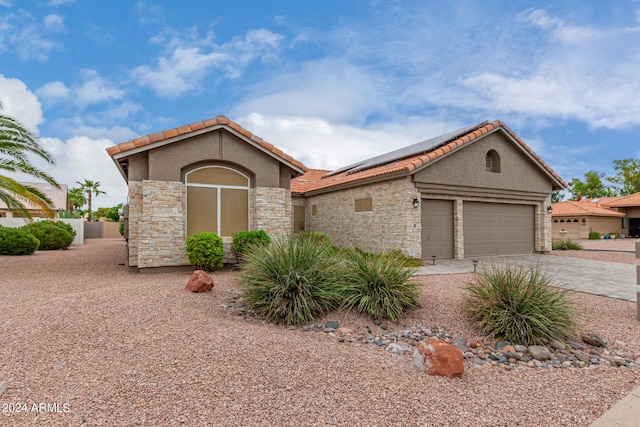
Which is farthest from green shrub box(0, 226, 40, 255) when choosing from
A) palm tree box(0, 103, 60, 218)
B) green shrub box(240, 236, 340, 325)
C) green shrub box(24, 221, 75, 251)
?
green shrub box(240, 236, 340, 325)

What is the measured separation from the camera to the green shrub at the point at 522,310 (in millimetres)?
4824

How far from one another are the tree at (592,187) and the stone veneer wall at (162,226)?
5191cm

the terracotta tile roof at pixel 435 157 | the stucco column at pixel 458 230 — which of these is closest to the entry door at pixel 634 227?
the terracotta tile roof at pixel 435 157

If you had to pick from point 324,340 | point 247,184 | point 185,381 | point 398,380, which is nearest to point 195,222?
point 247,184

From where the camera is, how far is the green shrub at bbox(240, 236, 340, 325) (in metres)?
5.51

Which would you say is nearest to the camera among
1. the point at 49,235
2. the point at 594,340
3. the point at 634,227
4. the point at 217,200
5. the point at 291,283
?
the point at 594,340

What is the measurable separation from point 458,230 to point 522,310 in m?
8.65

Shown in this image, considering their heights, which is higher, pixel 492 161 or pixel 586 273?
pixel 492 161

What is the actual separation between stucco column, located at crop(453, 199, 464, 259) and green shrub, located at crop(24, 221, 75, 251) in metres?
19.6

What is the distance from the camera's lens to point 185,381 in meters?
3.18

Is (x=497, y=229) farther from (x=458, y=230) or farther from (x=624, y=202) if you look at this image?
(x=624, y=202)

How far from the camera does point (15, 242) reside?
47.7 feet

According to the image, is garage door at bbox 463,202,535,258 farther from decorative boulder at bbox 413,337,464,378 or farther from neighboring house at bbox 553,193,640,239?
neighboring house at bbox 553,193,640,239

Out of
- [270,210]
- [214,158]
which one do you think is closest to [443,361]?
[270,210]
